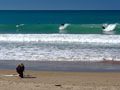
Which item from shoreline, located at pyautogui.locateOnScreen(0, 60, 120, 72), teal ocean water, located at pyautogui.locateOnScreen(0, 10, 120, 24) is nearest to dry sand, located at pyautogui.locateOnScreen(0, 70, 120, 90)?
shoreline, located at pyautogui.locateOnScreen(0, 60, 120, 72)

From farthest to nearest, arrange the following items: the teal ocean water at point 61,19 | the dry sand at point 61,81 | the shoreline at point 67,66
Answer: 1. the teal ocean water at point 61,19
2. the shoreline at point 67,66
3. the dry sand at point 61,81

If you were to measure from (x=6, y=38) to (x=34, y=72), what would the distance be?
1501 cm

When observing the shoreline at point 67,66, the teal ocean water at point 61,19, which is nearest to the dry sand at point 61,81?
the shoreline at point 67,66

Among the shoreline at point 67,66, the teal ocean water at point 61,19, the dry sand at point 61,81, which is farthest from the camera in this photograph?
the teal ocean water at point 61,19

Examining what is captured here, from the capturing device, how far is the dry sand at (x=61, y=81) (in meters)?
8.83

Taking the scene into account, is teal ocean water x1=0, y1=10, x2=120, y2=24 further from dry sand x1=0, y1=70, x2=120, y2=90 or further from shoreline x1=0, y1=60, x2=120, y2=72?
dry sand x1=0, y1=70, x2=120, y2=90

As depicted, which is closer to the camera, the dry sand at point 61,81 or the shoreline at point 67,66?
the dry sand at point 61,81

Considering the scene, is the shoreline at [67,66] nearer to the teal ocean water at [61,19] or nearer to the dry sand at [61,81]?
the dry sand at [61,81]

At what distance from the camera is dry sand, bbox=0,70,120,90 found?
883 centimetres

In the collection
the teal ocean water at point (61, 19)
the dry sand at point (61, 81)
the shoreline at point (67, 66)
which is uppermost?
the teal ocean water at point (61, 19)

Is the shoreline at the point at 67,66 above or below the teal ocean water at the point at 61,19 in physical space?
below

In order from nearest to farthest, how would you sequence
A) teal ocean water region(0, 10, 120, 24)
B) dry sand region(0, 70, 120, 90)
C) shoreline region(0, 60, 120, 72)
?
dry sand region(0, 70, 120, 90) < shoreline region(0, 60, 120, 72) < teal ocean water region(0, 10, 120, 24)

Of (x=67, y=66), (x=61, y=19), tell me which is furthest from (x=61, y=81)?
(x=61, y=19)

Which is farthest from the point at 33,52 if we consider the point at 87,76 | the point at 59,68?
the point at 87,76
